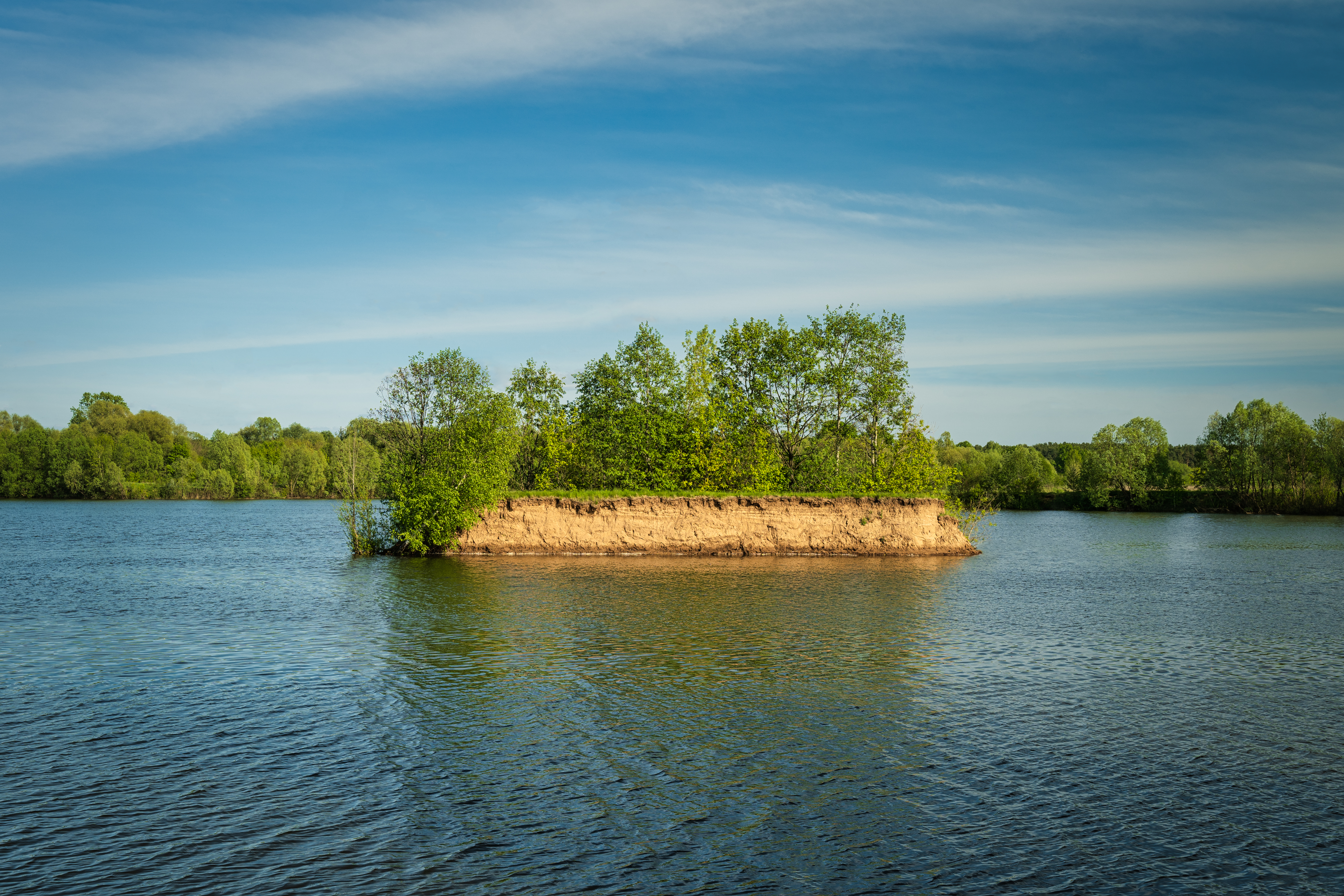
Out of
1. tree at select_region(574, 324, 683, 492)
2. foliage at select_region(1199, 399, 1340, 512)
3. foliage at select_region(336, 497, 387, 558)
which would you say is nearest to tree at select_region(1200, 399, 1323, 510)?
foliage at select_region(1199, 399, 1340, 512)

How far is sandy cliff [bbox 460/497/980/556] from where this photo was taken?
146 feet

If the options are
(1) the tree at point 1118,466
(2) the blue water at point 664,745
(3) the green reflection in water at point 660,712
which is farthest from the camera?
(1) the tree at point 1118,466

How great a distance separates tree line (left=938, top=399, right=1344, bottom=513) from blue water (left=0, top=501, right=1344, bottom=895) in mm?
73462

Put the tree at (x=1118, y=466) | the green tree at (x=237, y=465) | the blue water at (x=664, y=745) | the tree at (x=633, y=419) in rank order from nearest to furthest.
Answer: the blue water at (x=664, y=745), the tree at (x=633, y=419), the tree at (x=1118, y=466), the green tree at (x=237, y=465)

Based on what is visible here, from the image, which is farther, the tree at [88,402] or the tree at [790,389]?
the tree at [88,402]

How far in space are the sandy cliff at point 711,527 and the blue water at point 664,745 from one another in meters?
14.2

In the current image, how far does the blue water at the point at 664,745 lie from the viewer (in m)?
9.33

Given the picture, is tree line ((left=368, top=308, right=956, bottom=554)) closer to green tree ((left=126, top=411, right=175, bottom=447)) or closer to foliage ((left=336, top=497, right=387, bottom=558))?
foliage ((left=336, top=497, right=387, bottom=558))

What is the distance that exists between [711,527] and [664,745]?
108 feet

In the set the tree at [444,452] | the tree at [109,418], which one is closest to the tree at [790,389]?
the tree at [444,452]

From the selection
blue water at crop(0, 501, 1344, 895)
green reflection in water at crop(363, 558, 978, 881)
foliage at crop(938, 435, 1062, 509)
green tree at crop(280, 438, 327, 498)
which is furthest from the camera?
green tree at crop(280, 438, 327, 498)

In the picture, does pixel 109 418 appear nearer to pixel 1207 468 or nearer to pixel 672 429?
pixel 672 429

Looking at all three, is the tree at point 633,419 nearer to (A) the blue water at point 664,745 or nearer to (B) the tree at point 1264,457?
(A) the blue water at point 664,745

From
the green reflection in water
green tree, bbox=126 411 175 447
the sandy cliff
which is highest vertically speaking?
green tree, bbox=126 411 175 447
